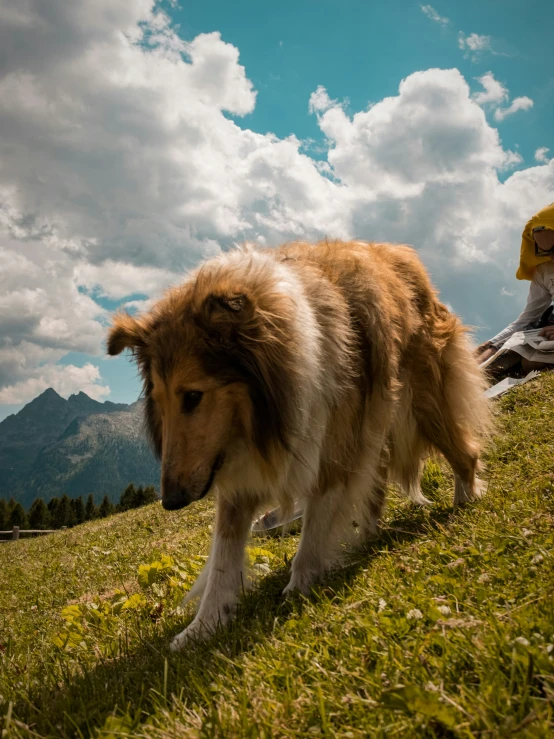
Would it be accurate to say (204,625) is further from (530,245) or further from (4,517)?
(4,517)

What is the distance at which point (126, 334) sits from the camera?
4336 millimetres

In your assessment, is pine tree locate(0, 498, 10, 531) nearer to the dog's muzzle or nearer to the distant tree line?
the distant tree line

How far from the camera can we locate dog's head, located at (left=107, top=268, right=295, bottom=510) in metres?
3.70

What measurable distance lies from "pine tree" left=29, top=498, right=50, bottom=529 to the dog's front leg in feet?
242

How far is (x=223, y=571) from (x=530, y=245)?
8.24 metres

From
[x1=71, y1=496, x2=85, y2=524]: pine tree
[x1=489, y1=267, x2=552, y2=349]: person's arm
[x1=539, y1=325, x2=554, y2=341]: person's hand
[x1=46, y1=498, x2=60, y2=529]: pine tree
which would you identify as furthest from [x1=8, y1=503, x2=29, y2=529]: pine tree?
[x1=539, y1=325, x2=554, y2=341]: person's hand

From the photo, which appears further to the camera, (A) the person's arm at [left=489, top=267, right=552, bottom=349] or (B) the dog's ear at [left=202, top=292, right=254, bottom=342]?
(A) the person's arm at [left=489, top=267, right=552, bottom=349]

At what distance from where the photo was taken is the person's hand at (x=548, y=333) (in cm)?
998

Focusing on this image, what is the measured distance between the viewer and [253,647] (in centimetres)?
283

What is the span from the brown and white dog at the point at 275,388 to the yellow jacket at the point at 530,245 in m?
5.58

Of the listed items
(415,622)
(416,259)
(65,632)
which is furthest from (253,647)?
(416,259)

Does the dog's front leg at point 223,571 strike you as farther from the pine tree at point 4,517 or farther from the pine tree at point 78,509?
the pine tree at point 78,509

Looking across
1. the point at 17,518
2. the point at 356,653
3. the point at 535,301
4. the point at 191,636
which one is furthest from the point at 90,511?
the point at 356,653

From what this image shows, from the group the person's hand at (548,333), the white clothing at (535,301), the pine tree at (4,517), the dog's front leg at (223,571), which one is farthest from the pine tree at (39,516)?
the dog's front leg at (223,571)
